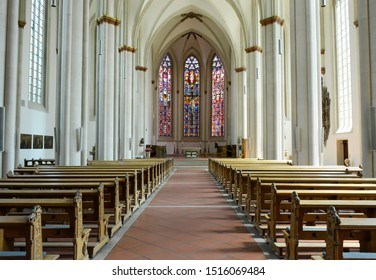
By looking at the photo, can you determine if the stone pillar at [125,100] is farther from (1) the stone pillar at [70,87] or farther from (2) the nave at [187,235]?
(2) the nave at [187,235]

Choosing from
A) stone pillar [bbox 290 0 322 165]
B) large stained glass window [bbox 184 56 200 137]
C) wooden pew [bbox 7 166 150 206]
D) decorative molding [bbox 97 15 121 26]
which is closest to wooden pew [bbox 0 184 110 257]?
wooden pew [bbox 7 166 150 206]

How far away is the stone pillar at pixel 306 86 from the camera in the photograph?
40.3 feet

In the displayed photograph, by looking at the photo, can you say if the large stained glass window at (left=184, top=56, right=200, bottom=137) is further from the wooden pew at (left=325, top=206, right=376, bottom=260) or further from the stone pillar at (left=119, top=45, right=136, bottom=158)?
the wooden pew at (left=325, top=206, right=376, bottom=260)

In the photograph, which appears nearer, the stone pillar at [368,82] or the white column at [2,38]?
the stone pillar at [368,82]

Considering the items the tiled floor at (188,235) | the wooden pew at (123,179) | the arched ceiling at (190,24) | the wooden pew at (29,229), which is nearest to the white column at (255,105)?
the arched ceiling at (190,24)

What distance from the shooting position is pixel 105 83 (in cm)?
1812

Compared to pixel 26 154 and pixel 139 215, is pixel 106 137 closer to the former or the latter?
pixel 26 154

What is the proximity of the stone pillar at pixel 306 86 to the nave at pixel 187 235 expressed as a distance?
4397mm

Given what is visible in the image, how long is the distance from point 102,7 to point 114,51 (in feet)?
7.49

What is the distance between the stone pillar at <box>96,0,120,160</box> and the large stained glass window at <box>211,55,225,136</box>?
22322mm

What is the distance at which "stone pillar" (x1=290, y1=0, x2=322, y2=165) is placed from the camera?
12.3 metres

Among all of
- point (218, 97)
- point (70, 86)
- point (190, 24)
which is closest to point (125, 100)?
point (70, 86)

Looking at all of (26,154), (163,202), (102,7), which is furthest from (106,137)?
(163,202)

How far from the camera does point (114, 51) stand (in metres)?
18.9
